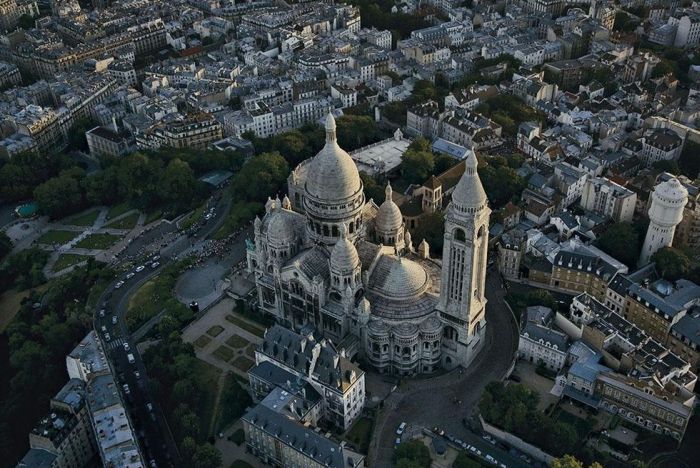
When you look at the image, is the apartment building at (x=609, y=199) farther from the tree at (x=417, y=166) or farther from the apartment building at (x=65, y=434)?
the apartment building at (x=65, y=434)

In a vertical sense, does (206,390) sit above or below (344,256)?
below

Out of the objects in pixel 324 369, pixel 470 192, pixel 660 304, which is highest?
pixel 470 192

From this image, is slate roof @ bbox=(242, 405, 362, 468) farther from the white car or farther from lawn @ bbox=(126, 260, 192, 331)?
lawn @ bbox=(126, 260, 192, 331)

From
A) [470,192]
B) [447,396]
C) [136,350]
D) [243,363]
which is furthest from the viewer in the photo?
[136,350]

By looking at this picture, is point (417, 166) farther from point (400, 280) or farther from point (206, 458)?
point (206, 458)

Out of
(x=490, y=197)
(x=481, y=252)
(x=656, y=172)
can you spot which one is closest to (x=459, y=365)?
(x=481, y=252)

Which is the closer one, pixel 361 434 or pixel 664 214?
pixel 361 434

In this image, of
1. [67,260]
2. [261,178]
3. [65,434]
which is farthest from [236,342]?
[67,260]
